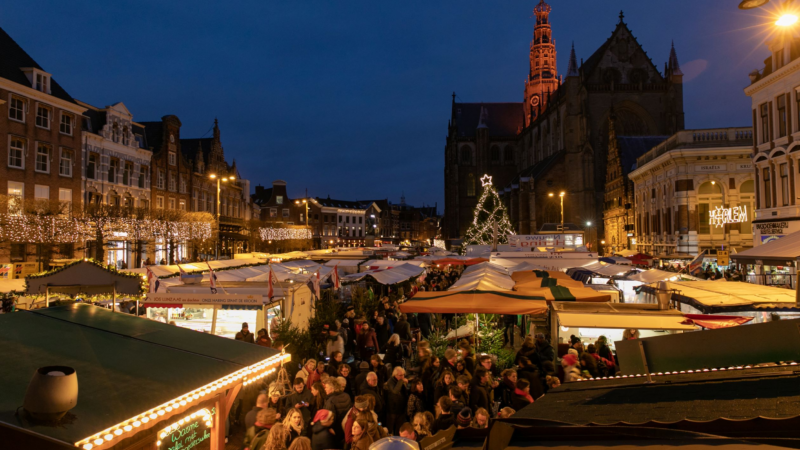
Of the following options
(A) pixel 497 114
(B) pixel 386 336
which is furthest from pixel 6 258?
(A) pixel 497 114

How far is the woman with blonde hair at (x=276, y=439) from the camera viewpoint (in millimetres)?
5672

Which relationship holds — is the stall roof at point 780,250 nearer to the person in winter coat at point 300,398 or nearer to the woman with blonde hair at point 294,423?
the person in winter coat at point 300,398

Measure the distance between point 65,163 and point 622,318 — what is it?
1277 inches

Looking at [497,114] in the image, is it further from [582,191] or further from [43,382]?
[43,382]

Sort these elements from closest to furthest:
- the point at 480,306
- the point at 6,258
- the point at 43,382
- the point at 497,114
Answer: the point at 43,382, the point at 480,306, the point at 6,258, the point at 497,114

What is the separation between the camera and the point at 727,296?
10.4m

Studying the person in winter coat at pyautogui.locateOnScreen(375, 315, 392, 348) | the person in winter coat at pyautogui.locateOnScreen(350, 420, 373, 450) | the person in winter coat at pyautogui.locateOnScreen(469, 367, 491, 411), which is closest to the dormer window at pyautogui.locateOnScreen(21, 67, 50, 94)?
the person in winter coat at pyautogui.locateOnScreen(375, 315, 392, 348)

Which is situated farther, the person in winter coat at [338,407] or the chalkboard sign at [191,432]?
the person in winter coat at [338,407]

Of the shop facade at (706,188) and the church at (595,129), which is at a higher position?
the church at (595,129)

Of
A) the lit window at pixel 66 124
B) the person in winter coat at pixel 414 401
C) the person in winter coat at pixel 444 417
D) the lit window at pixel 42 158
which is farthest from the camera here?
the lit window at pixel 66 124

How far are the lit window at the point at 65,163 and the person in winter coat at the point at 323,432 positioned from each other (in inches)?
1202

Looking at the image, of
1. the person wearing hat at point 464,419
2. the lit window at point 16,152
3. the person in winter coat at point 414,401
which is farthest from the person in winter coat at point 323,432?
the lit window at point 16,152

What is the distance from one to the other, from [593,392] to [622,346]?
2.03 feet

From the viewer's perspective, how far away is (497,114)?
92062mm
